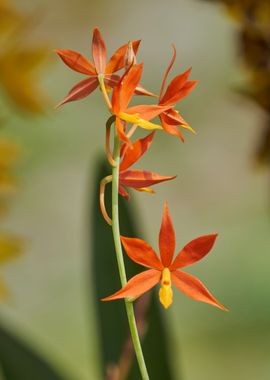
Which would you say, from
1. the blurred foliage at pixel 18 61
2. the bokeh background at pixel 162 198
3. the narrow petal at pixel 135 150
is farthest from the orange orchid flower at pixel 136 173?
the bokeh background at pixel 162 198

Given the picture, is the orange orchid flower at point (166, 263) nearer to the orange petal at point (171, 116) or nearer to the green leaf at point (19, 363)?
the orange petal at point (171, 116)

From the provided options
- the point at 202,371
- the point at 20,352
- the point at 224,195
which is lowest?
the point at 202,371

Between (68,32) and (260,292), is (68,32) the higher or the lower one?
the higher one

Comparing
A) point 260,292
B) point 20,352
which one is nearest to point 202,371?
point 260,292

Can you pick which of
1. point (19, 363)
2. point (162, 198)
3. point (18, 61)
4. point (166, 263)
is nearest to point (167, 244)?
point (166, 263)

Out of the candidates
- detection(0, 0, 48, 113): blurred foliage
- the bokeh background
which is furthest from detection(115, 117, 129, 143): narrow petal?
the bokeh background

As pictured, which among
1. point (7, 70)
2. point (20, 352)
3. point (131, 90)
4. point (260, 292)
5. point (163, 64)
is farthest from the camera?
point (163, 64)

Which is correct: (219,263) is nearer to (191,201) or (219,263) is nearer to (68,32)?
(191,201)
